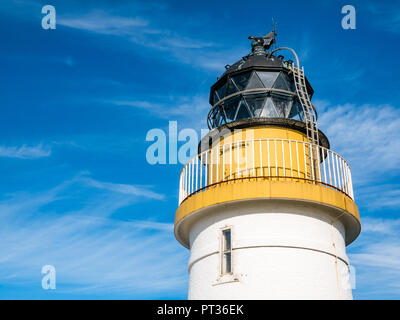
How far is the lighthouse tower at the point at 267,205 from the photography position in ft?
38.3

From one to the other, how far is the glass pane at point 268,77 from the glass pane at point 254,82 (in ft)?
0.38

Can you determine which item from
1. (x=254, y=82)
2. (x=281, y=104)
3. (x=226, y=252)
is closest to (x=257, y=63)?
(x=254, y=82)

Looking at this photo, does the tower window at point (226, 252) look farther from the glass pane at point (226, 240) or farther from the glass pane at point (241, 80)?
the glass pane at point (241, 80)

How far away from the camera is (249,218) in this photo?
12250 millimetres

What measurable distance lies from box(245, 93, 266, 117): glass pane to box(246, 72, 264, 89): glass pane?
304mm

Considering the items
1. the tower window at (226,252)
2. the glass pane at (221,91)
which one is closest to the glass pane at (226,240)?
the tower window at (226,252)

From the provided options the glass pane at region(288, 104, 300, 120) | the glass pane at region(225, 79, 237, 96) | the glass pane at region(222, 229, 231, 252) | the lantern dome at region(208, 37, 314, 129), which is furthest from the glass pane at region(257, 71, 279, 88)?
the glass pane at region(222, 229, 231, 252)

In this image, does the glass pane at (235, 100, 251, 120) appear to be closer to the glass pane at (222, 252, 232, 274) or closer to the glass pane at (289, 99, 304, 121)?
the glass pane at (289, 99, 304, 121)

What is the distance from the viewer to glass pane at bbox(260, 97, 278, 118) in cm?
1448

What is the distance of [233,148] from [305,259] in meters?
3.90

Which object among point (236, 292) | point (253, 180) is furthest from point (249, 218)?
point (236, 292)

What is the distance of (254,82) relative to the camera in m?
14.9

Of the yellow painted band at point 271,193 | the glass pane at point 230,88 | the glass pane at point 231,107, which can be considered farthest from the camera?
the glass pane at point 230,88
